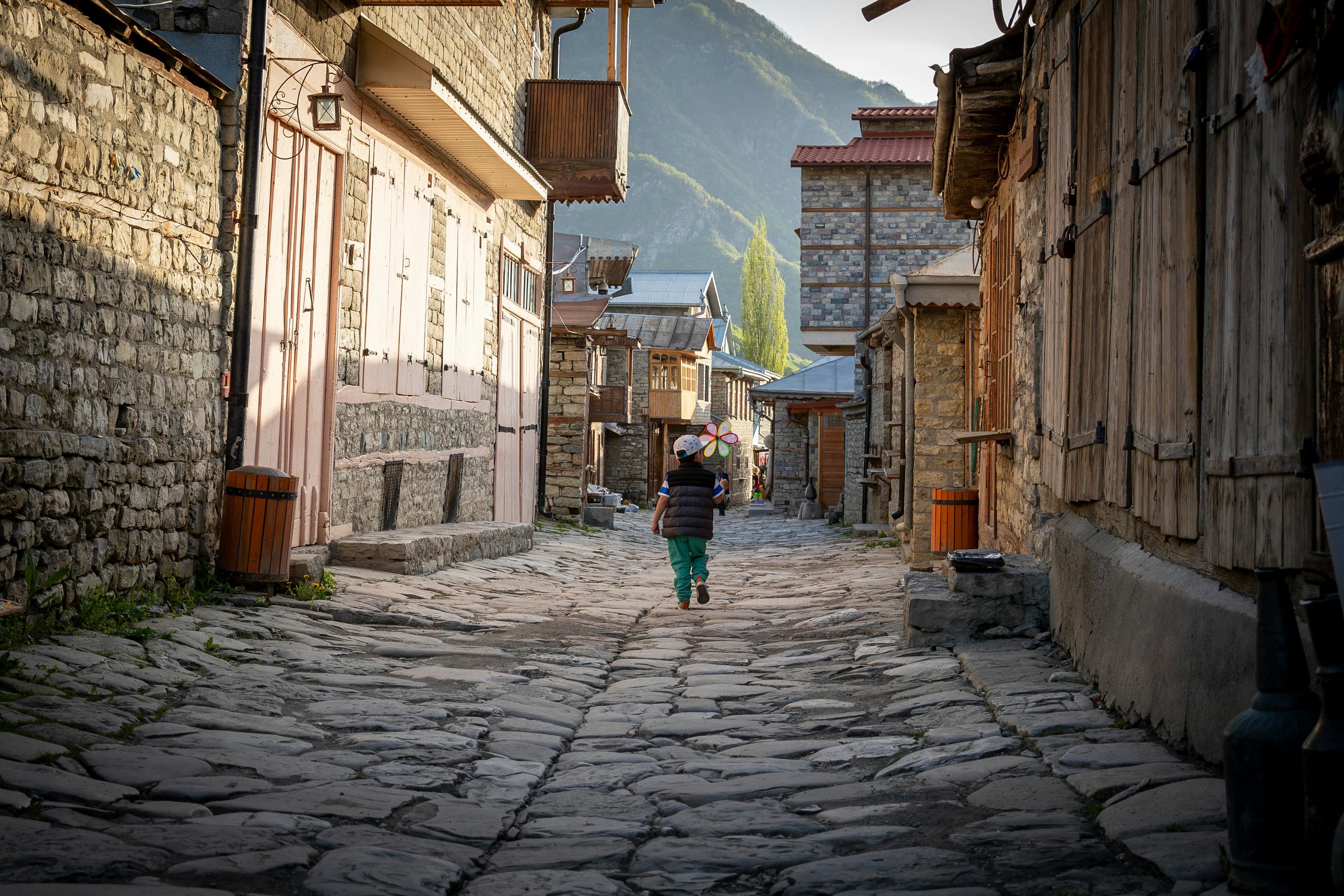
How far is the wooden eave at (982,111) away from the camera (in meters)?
8.42

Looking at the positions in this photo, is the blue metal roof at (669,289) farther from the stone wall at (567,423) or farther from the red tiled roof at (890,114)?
the stone wall at (567,423)

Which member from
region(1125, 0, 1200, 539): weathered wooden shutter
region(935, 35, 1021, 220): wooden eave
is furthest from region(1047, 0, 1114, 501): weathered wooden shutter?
region(935, 35, 1021, 220): wooden eave

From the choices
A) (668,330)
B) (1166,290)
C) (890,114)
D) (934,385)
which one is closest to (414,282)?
(934,385)

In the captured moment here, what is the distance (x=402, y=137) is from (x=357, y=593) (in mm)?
4950

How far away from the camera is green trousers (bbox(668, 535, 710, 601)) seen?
9.56 m

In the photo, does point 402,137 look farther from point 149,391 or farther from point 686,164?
point 686,164

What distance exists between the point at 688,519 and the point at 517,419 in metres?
7.05

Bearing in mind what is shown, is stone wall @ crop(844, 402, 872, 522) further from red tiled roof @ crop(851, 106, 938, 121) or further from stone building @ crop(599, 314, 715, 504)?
stone building @ crop(599, 314, 715, 504)

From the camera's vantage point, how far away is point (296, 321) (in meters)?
9.13

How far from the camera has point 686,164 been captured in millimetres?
169375

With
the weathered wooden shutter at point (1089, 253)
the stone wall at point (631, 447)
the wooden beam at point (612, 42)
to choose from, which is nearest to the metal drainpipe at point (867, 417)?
the wooden beam at point (612, 42)

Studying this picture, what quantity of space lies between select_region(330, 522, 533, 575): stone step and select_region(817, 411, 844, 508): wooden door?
1774 centimetres

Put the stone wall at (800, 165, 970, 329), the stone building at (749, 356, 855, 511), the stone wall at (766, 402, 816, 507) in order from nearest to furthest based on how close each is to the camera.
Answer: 1. the stone wall at (800, 165, 970, 329)
2. the stone building at (749, 356, 855, 511)
3. the stone wall at (766, 402, 816, 507)

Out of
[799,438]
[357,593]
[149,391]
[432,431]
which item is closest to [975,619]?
[357,593]
